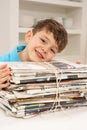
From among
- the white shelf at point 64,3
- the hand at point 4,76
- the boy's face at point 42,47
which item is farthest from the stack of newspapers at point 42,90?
the white shelf at point 64,3

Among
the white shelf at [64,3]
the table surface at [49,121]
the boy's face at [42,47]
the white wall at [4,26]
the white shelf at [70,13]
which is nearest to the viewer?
the table surface at [49,121]

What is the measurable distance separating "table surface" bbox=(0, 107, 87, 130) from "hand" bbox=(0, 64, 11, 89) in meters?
0.08

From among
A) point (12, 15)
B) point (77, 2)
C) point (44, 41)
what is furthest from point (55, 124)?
point (77, 2)

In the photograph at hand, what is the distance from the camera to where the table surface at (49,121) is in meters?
0.53

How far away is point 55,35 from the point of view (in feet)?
3.26

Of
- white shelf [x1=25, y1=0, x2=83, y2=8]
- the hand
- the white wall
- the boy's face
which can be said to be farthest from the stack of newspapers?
white shelf [x1=25, y1=0, x2=83, y2=8]

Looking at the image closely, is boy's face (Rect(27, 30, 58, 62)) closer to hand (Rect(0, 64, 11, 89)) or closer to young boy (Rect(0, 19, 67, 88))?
young boy (Rect(0, 19, 67, 88))

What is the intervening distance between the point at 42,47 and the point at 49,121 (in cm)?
48

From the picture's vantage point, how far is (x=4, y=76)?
2.05 feet

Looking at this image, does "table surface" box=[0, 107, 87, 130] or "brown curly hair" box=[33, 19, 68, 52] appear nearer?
"table surface" box=[0, 107, 87, 130]

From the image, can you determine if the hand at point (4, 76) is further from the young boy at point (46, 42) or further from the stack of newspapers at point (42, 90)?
the young boy at point (46, 42)

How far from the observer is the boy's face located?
987mm

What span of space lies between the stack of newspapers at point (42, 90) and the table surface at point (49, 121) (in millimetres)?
18

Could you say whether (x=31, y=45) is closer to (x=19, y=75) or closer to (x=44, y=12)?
(x=19, y=75)
